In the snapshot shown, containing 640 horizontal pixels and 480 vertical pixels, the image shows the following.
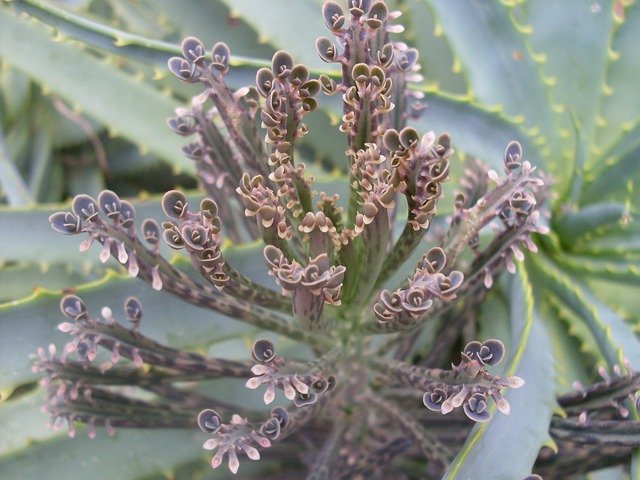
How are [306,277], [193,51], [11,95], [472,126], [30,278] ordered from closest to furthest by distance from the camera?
1. [306,277]
2. [193,51]
3. [472,126]
4. [30,278]
5. [11,95]

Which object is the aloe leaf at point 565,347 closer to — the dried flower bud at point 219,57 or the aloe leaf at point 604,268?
the aloe leaf at point 604,268

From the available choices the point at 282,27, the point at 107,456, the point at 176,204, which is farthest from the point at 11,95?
the point at 176,204

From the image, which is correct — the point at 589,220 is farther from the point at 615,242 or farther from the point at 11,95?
the point at 11,95

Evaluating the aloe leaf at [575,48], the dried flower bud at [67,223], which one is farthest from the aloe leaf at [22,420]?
the aloe leaf at [575,48]

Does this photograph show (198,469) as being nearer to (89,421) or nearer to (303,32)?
(89,421)

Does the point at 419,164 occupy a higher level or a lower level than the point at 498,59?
lower

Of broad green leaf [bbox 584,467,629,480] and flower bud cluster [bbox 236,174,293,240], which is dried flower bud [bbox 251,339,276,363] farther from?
broad green leaf [bbox 584,467,629,480]
